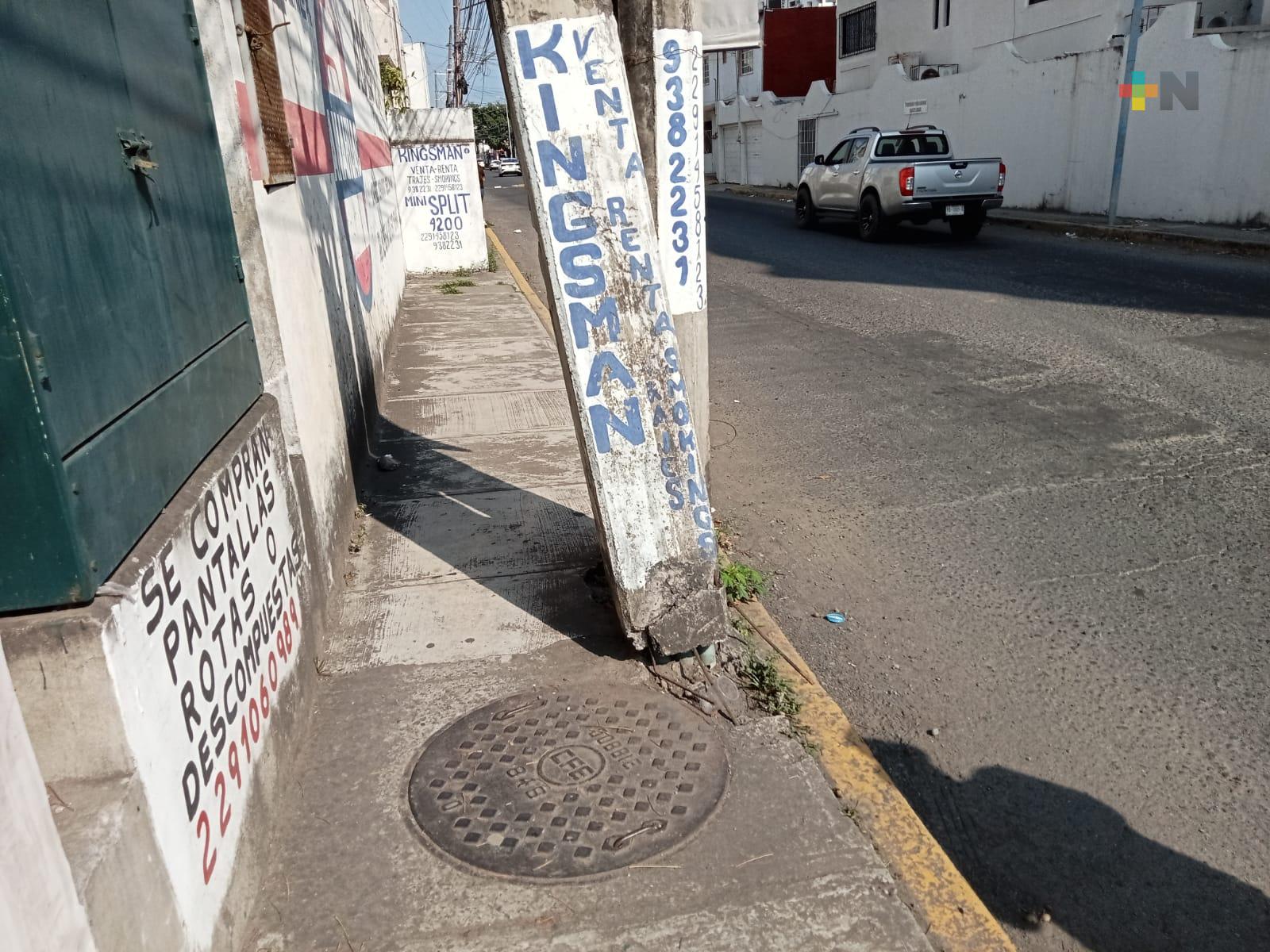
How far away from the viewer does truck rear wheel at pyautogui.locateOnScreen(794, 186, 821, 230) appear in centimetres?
1938

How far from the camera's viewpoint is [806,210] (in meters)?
19.7

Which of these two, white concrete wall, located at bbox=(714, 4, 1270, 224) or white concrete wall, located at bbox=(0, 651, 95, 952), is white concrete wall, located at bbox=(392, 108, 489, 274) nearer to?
white concrete wall, located at bbox=(714, 4, 1270, 224)

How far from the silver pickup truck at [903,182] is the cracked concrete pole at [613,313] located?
1388cm

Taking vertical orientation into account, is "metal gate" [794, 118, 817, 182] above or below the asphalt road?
above

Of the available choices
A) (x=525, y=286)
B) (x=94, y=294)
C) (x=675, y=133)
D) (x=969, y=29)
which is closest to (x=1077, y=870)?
(x=675, y=133)

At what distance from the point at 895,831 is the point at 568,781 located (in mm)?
977

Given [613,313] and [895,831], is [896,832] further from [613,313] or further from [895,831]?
[613,313]

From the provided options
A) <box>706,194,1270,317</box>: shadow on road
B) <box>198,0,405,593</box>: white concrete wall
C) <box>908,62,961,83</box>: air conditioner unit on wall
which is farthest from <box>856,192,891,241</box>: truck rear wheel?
<box>908,62,961,83</box>: air conditioner unit on wall

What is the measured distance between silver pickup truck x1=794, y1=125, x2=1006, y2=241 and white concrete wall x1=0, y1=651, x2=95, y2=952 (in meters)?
16.3

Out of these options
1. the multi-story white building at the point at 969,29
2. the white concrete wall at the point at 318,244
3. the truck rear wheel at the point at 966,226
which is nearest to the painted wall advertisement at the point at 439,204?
the white concrete wall at the point at 318,244

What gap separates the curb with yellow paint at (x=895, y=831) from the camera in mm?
2410

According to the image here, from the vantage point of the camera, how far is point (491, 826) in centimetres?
277

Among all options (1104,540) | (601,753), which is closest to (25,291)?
(601,753)

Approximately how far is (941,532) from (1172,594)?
1.08m
